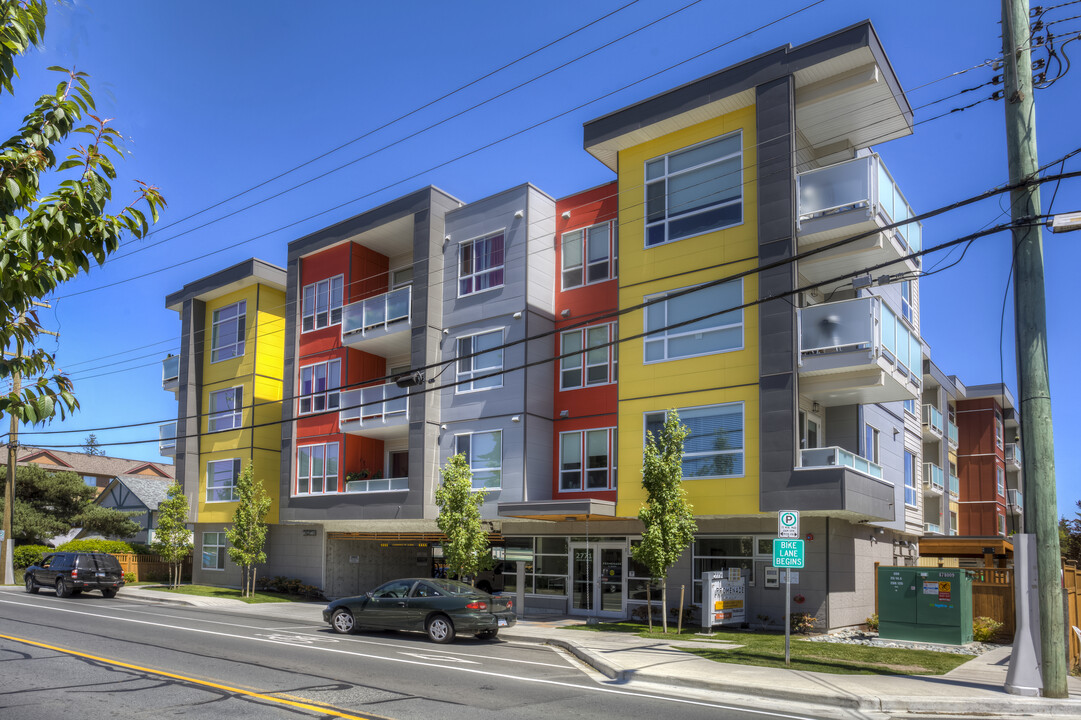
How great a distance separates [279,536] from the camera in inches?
1483

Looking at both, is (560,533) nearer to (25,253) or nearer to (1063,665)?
(1063,665)

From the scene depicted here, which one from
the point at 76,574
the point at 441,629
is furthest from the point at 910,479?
the point at 76,574

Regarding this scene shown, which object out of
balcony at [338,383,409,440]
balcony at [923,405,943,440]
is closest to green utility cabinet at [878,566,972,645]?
balcony at [338,383,409,440]

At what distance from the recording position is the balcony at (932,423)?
38281 mm

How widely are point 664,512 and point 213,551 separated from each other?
2614cm

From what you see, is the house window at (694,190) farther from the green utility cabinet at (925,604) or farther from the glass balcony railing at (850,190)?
the green utility cabinet at (925,604)

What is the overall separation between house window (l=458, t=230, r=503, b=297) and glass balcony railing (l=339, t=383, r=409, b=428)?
4.37m

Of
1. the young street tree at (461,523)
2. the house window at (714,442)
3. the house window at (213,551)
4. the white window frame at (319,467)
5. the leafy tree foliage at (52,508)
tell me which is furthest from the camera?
the leafy tree foliage at (52,508)

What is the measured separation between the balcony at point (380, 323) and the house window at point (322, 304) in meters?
1.65

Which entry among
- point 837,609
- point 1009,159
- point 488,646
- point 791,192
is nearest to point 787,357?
point 791,192

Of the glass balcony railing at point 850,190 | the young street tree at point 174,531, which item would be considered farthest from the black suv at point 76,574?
the glass balcony railing at point 850,190

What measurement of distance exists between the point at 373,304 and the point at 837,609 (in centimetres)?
1887

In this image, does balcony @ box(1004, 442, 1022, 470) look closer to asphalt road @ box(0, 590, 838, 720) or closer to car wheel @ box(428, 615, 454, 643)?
asphalt road @ box(0, 590, 838, 720)

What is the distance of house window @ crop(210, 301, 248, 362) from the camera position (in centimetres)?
3994
